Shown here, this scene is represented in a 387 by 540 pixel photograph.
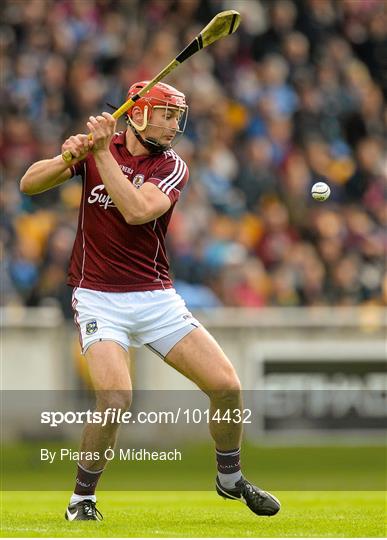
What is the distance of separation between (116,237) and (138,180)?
1.17 ft

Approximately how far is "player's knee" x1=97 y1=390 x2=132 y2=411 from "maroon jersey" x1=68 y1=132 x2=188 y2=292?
642mm

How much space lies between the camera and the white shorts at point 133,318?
8211 mm

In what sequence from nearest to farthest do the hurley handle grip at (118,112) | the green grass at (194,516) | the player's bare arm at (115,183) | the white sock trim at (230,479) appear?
the green grass at (194,516), the player's bare arm at (115,183), the hurley handle grip at (118,112), the white sock trim at (230,479)

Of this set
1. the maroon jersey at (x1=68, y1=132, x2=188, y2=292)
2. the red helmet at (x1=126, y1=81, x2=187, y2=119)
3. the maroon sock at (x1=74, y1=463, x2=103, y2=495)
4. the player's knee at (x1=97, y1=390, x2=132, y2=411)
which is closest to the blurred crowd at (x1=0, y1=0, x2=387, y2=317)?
the maroon jersey at (x1=68, y1=132, x2=188, y2=292)

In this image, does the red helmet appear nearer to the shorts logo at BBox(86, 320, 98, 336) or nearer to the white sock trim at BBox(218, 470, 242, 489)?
the shorts logo at BBox(86, 320, 98, 336)

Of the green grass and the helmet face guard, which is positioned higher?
the helmet face guard

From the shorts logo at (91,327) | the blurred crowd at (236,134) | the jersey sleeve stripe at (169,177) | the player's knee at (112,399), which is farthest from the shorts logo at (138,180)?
the blurred crowd at (236,134)

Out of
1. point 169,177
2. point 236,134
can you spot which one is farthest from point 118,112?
point 236,134

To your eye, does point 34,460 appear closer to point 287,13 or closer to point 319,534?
point 319,534

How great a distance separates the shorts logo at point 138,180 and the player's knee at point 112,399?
121 centimetres

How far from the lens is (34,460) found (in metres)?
13.4

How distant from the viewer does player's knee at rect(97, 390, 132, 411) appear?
314 inches

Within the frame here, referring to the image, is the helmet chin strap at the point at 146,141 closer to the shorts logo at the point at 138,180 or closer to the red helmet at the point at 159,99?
the red helmet at the point at 159,99

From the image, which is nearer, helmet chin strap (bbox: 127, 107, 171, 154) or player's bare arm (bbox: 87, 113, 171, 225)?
player's bare arm (bbox: 87, 113, 171, 225)
